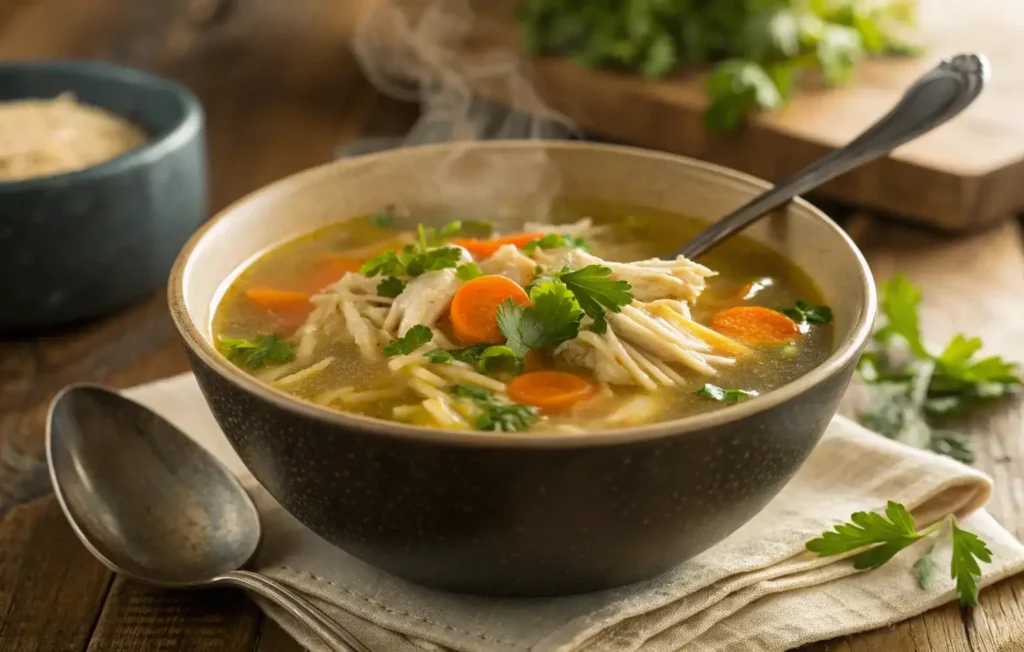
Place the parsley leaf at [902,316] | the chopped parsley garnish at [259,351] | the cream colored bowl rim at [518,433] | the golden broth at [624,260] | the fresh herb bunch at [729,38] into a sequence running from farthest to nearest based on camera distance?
the fresh herb bunch at [729,38] → the parsley leaf at [902,316] → the chopped parsley garnish at [259,351] → the golden broth at [624,260] → the cream colored bowl rim at [518,433]

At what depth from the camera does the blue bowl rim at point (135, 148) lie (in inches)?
140

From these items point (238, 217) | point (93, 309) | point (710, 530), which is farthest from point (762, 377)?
point (93, 309)

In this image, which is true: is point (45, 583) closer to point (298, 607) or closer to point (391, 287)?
point (298, 607)

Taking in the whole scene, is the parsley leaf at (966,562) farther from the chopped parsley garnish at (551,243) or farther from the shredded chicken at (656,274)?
the chopped parsley garnish at (551,243)

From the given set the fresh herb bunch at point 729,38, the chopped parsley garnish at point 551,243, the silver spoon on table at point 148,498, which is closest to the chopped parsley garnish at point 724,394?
the chopped parsley garnish at point 551,243

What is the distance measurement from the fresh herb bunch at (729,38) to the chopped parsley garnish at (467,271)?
220 cm

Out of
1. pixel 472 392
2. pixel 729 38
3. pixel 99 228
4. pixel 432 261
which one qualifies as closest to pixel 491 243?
pixel 432 261

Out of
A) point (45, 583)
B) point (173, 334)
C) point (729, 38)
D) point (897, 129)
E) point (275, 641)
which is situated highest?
point (897, 129)

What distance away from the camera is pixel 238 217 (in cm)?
284

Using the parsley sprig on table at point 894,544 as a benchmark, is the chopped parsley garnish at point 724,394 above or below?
above

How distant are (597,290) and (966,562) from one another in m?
0.90

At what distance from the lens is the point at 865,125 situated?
14.3 ft

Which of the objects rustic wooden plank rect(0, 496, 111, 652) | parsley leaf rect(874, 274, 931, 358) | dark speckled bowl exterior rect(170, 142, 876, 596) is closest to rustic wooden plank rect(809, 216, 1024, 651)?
parsley leaf rect(874, 274, 931, 358)

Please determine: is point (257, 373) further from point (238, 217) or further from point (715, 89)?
point (715, 89)
